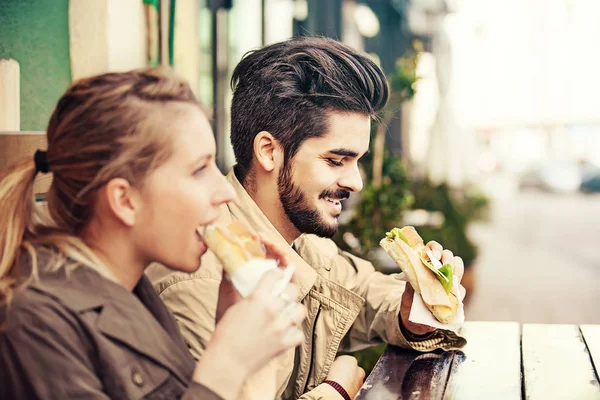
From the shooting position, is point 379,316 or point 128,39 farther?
point 128,39

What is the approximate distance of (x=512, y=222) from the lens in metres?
17.2

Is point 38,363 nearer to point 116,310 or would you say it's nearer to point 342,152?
point 116,310

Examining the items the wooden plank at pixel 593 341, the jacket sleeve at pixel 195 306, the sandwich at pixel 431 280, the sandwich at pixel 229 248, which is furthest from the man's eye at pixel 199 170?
the wooden plank at pixel 593 341

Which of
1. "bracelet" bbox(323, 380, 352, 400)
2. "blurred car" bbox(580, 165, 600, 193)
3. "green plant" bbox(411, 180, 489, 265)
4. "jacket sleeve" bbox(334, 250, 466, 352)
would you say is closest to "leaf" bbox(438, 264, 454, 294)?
"jacket sleeve" bbox(334, 250, 466, 352)

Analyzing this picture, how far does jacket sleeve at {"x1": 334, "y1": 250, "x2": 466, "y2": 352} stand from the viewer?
262 cm

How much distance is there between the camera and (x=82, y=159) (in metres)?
1.49

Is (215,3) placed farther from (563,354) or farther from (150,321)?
(150,321)

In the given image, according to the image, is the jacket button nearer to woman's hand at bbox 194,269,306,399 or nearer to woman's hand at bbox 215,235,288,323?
woman's hand at bbox 194,269,306,399

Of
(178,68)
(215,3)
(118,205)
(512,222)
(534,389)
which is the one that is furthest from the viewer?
(512,222)

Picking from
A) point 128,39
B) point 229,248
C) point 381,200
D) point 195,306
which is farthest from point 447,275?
point 381,200

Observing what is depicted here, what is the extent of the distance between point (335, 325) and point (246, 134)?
0.68 meters

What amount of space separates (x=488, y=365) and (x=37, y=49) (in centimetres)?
197

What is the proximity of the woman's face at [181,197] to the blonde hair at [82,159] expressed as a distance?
0.10 ft

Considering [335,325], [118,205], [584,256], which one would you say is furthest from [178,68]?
[584,256]
